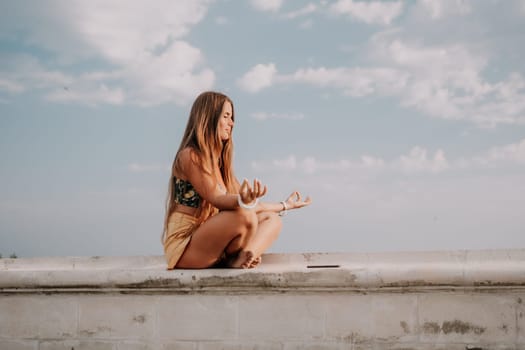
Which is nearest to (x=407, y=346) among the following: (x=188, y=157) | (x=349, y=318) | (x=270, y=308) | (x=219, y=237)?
(x=349, y=318)

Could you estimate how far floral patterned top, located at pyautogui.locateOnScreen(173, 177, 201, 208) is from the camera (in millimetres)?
4777

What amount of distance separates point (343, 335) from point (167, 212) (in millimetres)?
1558

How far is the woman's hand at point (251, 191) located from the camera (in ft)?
13.8

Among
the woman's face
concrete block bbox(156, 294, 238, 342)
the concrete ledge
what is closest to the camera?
the concrete ledge

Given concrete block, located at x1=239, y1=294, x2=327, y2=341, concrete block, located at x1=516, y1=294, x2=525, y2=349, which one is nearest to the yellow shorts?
Answer: concrete block, located at x1=239, y1=294, x2=327, y2=341

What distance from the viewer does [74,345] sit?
15.2 ft

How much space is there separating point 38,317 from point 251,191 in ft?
5.99

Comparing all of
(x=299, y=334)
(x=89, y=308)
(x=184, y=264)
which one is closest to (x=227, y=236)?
(x=184, y=264)

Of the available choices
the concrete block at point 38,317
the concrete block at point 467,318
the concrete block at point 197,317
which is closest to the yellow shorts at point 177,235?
the concrete block at point 197,317

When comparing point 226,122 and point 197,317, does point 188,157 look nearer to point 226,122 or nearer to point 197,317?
point 226,122

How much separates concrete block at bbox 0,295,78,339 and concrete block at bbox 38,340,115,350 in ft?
0.14

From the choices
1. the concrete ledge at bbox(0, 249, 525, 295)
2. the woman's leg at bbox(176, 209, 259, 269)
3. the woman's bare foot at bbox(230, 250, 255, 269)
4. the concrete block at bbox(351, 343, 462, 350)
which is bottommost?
the concrete block at bbox(351, 343, 462, 350)

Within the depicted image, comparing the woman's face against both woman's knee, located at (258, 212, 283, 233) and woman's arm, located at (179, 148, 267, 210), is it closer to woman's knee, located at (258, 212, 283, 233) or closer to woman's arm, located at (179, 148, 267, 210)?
woman's arm, located at (179, 148, 267, 210)

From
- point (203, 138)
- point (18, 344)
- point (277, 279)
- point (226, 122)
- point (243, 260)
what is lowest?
point (18, 344)
